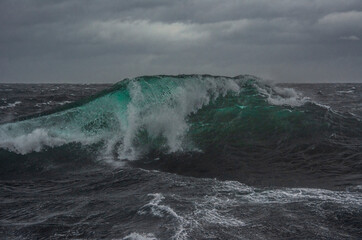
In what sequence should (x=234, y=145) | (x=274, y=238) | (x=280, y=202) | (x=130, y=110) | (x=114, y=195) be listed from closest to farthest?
(x=274, y=238)
(x=280, y=202)
(x=114, y=195)
(x=234, y=145)
(x=130, y=110)

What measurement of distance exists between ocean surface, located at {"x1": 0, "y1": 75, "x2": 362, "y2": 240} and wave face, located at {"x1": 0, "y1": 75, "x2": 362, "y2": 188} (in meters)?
0.04

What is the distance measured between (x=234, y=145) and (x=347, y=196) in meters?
5.54

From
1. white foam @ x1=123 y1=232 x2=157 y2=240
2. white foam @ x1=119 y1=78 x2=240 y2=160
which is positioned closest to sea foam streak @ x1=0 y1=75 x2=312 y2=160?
white foam @ x1=119 y1=78 x2=240 y2=160

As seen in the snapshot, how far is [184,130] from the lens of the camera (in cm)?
1420

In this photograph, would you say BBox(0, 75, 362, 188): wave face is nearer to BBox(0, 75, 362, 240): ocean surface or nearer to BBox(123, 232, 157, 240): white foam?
BBox(0, 75, 362, 240): ocean surface

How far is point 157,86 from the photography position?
1570cm

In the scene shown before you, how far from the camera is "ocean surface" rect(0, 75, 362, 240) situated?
246 inches

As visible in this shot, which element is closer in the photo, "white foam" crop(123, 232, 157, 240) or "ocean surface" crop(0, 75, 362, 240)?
"white foam" crop(123, 232, 157, 240)

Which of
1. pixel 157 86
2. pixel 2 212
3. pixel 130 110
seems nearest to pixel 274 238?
pixel 2 212

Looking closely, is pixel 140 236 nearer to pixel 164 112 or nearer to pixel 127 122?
pixel 127 122

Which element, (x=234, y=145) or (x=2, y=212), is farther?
(x=234, y=145)

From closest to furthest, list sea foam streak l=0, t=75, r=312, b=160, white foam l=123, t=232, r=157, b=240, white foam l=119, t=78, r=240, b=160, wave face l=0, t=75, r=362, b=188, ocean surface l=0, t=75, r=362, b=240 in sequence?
1. white foam l=123, t=232, r=157, b=240
2. ocean surface l=0, t=75, r=362, b=240
3. wave face l=0, t=75, r=362, b=188
4. sea foam streak l=0, t=75, r=312, b=160
5. white foam l=119, t=78, r=240, b=160

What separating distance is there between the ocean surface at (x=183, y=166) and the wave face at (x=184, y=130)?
0.15 ft

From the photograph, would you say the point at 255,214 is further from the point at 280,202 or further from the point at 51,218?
the point at 51,218
